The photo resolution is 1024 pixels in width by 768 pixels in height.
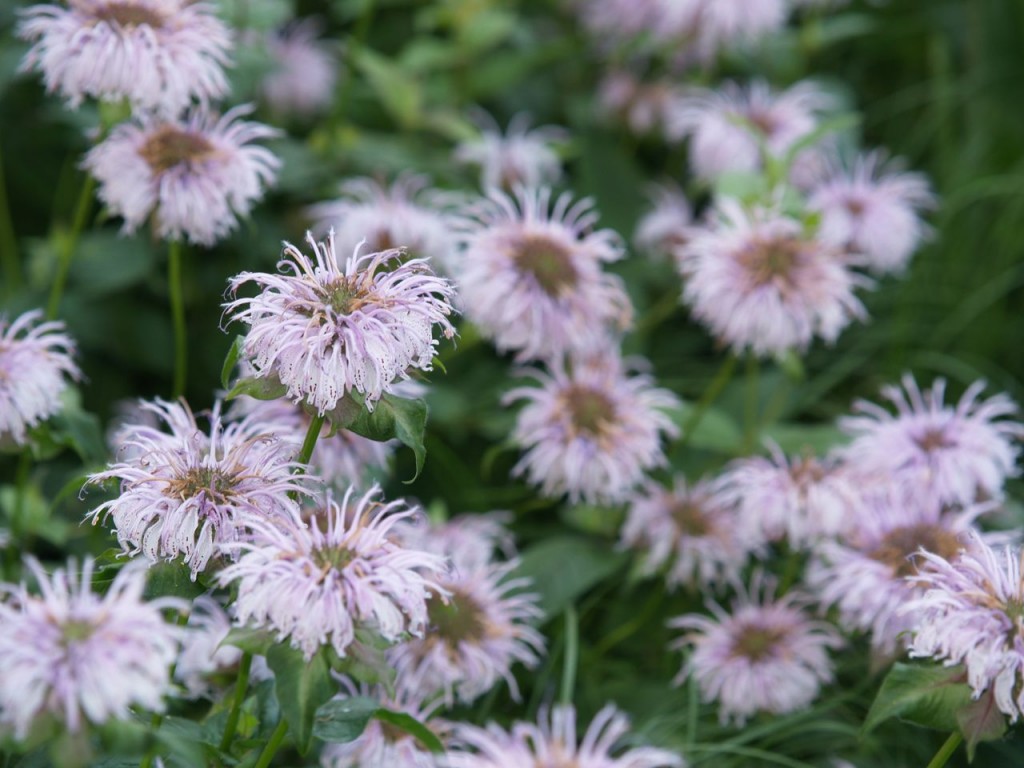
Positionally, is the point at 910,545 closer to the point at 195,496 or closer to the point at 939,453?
the point at 939,453

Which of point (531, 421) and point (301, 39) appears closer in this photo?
point (531, 421)

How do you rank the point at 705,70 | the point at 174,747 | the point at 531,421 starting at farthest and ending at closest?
the point at 705,70 → the point at 531,421 → the point at 174,747

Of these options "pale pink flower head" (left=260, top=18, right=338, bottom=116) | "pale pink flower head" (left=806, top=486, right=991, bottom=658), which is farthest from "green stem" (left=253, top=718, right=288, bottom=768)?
"pale pink flower head" (left=260, top=18, right=338, bottom=116)

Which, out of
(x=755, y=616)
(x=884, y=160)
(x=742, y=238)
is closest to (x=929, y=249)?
(x=884, y=160)

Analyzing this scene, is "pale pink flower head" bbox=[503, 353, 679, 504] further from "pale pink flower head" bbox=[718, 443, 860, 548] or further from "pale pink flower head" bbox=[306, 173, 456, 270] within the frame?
"pale pink flower head" bbox=[306, 173, 456, 270]

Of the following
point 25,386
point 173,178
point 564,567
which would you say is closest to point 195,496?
point 25,386

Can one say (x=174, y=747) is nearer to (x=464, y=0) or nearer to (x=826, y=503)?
(x=826, y=503)

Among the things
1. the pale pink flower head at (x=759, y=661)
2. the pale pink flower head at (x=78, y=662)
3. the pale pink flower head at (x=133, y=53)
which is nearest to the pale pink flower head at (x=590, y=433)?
the pale pink flower head at (x=759, y=661)
